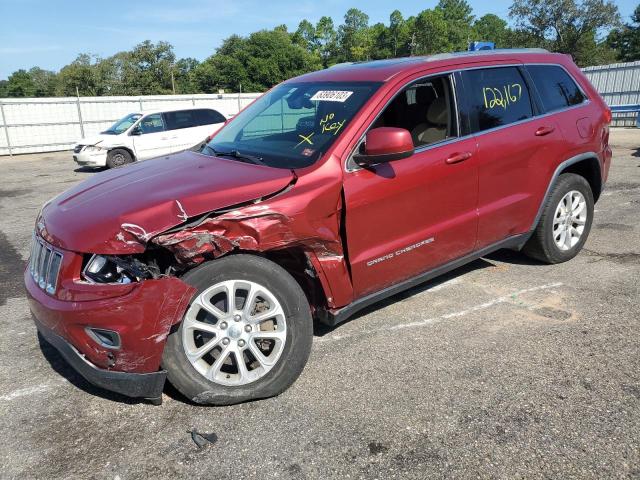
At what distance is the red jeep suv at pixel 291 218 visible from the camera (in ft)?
8.61

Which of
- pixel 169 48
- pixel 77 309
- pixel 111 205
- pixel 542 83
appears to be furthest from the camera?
pixel 169 48

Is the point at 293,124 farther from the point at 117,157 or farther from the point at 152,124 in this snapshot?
the point at 117,157

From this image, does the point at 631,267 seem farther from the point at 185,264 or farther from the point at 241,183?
the point at 185,264

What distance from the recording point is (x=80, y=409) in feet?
9.71

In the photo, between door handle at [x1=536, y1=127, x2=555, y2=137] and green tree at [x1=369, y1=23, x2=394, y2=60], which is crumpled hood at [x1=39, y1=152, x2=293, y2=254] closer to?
door handle at [x1=536, y1=127, x2=555, y2=137]

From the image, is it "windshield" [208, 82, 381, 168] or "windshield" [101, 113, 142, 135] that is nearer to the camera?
"windshield" [208, 82, 381, 168]

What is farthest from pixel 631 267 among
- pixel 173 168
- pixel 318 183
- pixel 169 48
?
pixel 169 48

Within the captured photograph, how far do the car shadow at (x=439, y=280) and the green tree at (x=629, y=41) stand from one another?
200ft

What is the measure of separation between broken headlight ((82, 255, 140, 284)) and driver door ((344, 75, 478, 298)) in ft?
4.19

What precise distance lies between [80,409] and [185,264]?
44.0 inches

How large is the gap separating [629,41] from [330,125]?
67.3 meters

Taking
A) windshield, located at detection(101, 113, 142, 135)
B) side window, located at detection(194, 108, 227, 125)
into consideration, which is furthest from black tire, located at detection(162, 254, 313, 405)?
windshield, located at detection(101, 113, 142, 135)

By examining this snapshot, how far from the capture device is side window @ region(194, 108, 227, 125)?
49.0ft

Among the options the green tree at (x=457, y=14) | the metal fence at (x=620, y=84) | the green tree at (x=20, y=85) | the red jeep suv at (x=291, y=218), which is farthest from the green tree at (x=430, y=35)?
Answer: the red jeep suv at (x=291, y=218)
